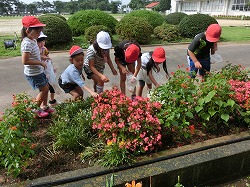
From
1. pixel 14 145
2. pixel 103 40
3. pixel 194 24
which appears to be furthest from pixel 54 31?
pixel 14 145

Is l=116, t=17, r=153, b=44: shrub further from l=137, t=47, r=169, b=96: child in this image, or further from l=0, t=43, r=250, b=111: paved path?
l=137, t=47, r=169, b=96: child

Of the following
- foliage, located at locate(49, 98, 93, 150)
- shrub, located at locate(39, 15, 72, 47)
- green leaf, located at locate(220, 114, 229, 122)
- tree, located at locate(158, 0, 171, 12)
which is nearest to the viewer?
foliage, located at locate(49, 98, 93, 150)

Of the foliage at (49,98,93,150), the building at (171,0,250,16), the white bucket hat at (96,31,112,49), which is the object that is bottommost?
the foliage at (49,98,93,150)

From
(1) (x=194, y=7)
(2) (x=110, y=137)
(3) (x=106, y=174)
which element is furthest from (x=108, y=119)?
(1) (x=194, y=7)

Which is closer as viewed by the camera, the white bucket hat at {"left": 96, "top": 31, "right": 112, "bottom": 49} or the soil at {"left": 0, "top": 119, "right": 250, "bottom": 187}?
the soil at {"left": 0, "top": 119, "right": 250, "bottom": 187}

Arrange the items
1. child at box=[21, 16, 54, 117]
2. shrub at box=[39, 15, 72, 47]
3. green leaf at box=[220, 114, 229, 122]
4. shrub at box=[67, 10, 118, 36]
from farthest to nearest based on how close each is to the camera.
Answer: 1. shrub at box=[67, 10, 118, 36]
2. shrub at box=[39, 15, 72, 47]
3. child at box=[21, 16, 54, 117]
4. green leaf at box=[220, 114, 229, 122]

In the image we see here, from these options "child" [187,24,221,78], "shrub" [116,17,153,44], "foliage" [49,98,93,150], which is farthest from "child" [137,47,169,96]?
"shrub" [116,17,153,44]

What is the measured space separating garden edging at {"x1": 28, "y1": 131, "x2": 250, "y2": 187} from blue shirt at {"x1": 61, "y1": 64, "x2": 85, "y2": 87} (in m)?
1.56

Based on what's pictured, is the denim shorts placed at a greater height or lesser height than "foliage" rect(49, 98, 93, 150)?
greater

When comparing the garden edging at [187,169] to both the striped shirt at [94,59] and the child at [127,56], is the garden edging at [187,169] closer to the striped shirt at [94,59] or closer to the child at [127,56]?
the child at [127,56]

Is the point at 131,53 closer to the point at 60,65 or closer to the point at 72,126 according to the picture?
the point at 72,126

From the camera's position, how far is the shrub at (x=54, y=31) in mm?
11041

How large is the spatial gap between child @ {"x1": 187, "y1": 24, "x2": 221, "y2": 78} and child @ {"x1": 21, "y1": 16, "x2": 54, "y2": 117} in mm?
2478

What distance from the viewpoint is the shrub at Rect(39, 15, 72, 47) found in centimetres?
1104
